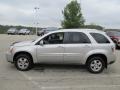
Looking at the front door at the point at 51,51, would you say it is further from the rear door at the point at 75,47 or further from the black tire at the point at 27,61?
the black tire at the point at 27,61

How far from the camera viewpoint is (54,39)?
8781 millimetres

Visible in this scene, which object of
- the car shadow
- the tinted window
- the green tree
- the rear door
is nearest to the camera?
the rear door

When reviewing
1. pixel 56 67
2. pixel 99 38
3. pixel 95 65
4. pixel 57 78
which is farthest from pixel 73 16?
pixel 57 78

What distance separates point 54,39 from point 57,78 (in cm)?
174

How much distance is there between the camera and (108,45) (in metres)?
8.64

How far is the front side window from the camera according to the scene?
872cm

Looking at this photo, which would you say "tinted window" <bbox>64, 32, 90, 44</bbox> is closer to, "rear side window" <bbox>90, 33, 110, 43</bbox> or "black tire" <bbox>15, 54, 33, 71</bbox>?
"rear side window" <bbox>90, 33, 110, 43</bbox>

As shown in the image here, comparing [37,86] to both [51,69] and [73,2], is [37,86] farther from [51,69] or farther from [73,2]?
[73,2]

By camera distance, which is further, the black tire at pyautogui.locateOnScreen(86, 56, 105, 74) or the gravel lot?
the black tire at pyautogui.locateOnScreen(86, 56, 105, 74)

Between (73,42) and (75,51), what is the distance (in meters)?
0.37

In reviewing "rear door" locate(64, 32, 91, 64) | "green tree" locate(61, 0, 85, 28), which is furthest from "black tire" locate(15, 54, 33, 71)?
"green tree" locate(61, 0, 85, 28)

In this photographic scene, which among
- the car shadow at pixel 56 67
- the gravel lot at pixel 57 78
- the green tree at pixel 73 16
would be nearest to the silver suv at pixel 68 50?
the gravel lot at pixel 57 78

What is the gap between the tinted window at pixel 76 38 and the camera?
8.67m

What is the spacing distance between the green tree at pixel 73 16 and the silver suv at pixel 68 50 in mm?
23218
